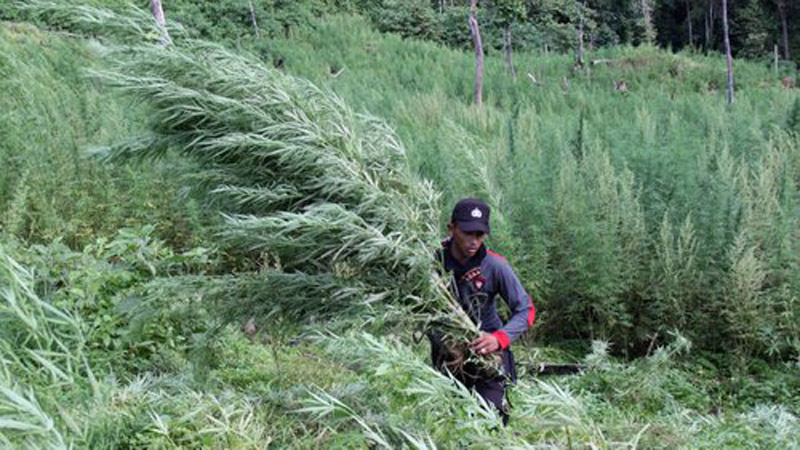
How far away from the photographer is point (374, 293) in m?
3.44

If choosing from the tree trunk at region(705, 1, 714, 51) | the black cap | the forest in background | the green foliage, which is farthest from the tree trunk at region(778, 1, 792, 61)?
the black cap

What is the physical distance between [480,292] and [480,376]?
1.27 feet

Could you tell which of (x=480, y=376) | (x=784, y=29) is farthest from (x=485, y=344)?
(x=784, y=29)

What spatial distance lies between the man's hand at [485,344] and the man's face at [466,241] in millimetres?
391

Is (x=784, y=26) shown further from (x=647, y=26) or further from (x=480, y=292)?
(x=480, y=292)

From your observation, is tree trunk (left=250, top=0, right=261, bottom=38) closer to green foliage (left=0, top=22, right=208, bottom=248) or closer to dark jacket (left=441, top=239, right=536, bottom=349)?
green foliage (left=0, top=22, right=208, bottom=248)

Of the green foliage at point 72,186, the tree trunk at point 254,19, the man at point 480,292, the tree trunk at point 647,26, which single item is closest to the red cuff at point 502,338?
the man at point 480,292

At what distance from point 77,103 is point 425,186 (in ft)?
19.6

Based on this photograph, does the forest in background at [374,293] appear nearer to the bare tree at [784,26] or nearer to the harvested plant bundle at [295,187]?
the harvested plant bundle at [295,187]

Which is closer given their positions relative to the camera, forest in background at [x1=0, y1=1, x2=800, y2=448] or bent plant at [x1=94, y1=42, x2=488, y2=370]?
forest in background at [x1=0, y1=1, x2=800, y2=448]

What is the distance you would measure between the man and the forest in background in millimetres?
141

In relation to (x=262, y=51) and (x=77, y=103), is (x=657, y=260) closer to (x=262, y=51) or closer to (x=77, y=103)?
(x=77, y=103)

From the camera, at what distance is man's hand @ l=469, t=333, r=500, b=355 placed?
11.0ft

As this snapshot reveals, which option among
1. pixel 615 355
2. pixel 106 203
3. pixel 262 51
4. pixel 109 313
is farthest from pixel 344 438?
pixel 262 51
